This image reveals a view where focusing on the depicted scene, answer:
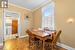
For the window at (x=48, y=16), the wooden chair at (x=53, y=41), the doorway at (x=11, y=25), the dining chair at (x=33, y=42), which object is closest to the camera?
the wooden chair at (x=53, y=41)

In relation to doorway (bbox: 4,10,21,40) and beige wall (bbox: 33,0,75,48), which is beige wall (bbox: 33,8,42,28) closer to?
doorway (bbox: 4,10,21,40)

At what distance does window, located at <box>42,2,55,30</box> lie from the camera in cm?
935

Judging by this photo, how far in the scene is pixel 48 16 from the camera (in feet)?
32.1

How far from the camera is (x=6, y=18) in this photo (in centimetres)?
852

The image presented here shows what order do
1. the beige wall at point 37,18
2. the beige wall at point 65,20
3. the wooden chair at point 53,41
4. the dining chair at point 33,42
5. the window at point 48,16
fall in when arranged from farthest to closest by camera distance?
the beige wall at point 37,18, the window at point 48,16, the dining chair at point 33,42, the beige wall at point 65,20, the wooden chair at point 53,41

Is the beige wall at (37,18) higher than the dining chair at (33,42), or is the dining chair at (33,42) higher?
the beige wall at (37,18)

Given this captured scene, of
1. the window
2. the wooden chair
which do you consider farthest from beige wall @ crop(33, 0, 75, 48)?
the window

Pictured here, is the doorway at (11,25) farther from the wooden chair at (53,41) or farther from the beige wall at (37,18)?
the wooden chair at (53,41)

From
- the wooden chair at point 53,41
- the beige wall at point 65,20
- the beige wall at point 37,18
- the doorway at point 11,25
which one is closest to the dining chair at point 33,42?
the wooden chair at point 53,41

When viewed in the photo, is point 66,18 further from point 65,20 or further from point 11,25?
point 11,25

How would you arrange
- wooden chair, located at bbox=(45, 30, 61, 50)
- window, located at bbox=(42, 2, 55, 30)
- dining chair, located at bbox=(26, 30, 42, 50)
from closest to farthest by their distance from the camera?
wooden chair, located at bbox=(45, 30, 61, 50) → dining chair, located at bbox=(26, 30, 42, 50) → window, located at bbox=(42, 2, 55, 30)

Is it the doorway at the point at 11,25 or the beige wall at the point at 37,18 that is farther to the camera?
the beige wall at the point at 37,18

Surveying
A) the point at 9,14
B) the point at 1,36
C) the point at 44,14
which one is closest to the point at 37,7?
the point at 44,14

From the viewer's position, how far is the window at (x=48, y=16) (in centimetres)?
935
